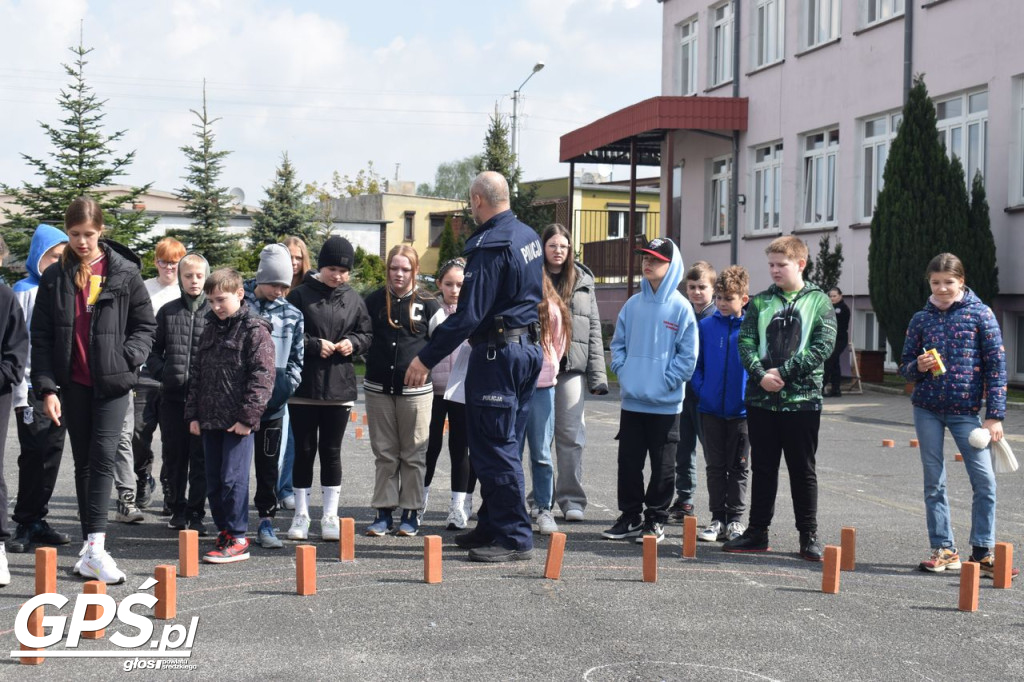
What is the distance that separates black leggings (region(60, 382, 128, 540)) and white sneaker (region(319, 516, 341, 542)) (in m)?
1.54

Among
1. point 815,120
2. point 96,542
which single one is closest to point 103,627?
point 96,542

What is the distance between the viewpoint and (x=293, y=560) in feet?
24.1

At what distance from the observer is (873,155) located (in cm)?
2412

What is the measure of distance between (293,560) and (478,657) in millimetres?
2310

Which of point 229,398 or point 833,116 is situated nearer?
point 229,398

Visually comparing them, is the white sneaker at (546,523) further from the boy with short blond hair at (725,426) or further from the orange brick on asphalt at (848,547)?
the orange brick on asphalt at (848,547)

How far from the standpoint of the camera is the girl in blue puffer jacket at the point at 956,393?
7.30 metres

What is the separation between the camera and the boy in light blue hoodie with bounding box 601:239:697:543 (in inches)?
325

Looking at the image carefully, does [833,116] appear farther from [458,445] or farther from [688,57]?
[458,445]

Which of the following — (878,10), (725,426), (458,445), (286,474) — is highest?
(878,10)

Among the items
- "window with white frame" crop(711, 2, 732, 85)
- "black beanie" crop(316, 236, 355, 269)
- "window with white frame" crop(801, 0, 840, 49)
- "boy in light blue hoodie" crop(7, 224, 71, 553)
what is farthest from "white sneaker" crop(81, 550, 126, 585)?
"window with white frame" crop(711, 2, 732, 85)

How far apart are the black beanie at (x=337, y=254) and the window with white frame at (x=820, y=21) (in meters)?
19.2

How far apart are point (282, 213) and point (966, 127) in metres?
26.2

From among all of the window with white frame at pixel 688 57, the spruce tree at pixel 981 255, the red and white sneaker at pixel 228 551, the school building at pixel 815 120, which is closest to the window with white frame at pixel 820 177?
the school building at pixel 815 120
